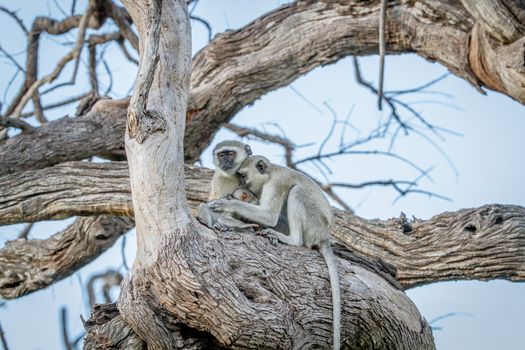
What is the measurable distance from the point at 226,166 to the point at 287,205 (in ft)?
2.23

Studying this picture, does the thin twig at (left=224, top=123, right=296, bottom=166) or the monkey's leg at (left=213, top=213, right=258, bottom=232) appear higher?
the thin twig at (left=224, top=123, right=296, bottom=166)

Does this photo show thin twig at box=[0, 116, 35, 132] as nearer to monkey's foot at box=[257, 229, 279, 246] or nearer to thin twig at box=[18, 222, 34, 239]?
thin twig at box=[18, 222, 34, 239]

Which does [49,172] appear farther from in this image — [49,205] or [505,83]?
[505,83]

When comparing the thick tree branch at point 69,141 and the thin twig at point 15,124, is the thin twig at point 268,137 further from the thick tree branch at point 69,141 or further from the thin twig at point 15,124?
the thin twig at point 15,124

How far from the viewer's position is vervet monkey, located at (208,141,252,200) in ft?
20.1

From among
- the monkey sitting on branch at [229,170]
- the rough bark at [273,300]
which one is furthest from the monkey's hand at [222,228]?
the monkey sitting on branch at [229,170]

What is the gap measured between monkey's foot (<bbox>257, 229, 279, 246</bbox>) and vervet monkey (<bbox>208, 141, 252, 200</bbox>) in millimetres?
954

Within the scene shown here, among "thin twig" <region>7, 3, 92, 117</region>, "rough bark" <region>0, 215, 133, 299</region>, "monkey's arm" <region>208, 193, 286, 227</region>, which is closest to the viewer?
"monkey's arm" <region>208, 193, 286, 227</region>

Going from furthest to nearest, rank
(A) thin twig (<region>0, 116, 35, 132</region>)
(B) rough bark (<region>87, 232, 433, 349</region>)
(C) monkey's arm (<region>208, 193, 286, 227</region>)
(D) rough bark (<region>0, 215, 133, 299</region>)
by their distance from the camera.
Result: (D) rough bark (<region>0, 215, 133, 299</region>)
(A) thin twig (<region>0, 116, 35, 132</region>)
(C) monkey's arm (<region>208, 193, 286, 227</region>)
(B) rough bark (<region>87, 232, 433, 349</region>)

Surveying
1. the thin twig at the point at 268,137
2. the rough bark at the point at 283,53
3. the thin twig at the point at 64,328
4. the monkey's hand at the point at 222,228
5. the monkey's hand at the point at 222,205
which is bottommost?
the thin twig at the point at 64,328

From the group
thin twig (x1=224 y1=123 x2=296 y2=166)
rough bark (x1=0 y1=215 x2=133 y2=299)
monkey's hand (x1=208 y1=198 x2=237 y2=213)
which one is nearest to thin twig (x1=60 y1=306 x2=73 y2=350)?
monkey's hand (x1=208 y1=198 x2=237 y2=213)

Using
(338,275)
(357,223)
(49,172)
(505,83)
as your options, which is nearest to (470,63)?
(505,83)

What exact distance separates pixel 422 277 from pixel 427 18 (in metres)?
2.27

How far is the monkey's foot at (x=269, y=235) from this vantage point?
16.3 feet
